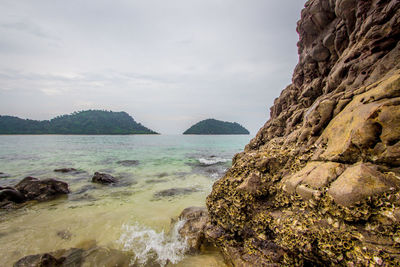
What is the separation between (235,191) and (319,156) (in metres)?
2.99

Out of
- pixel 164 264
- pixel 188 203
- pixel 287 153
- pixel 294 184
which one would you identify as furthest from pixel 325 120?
pixel 188 203

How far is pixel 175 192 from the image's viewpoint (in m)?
13.2

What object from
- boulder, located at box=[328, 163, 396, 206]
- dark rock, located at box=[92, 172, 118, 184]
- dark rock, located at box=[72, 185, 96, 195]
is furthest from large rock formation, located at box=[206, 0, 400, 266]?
dark rock, located at box=[92, 172, 118, 184]

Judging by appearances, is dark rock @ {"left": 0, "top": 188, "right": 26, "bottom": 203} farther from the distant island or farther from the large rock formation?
the distant island

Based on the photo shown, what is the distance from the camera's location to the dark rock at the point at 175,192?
494 inches

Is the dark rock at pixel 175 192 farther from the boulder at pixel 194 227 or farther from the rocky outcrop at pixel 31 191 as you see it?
the rocky outcrop at pixel 31 191

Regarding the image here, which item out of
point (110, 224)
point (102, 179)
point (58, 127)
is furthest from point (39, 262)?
point (58, 127)

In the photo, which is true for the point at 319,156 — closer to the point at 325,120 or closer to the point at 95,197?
the point at 325,120

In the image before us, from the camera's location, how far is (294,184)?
16.1ft

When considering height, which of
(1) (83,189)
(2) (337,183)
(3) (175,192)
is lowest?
(1) (83,189)

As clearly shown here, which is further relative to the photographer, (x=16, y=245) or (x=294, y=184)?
(x=16, y=245)

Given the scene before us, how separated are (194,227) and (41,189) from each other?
40.3ft

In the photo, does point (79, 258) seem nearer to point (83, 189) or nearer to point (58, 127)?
point (83, 189)

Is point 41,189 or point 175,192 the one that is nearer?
point 41,189
